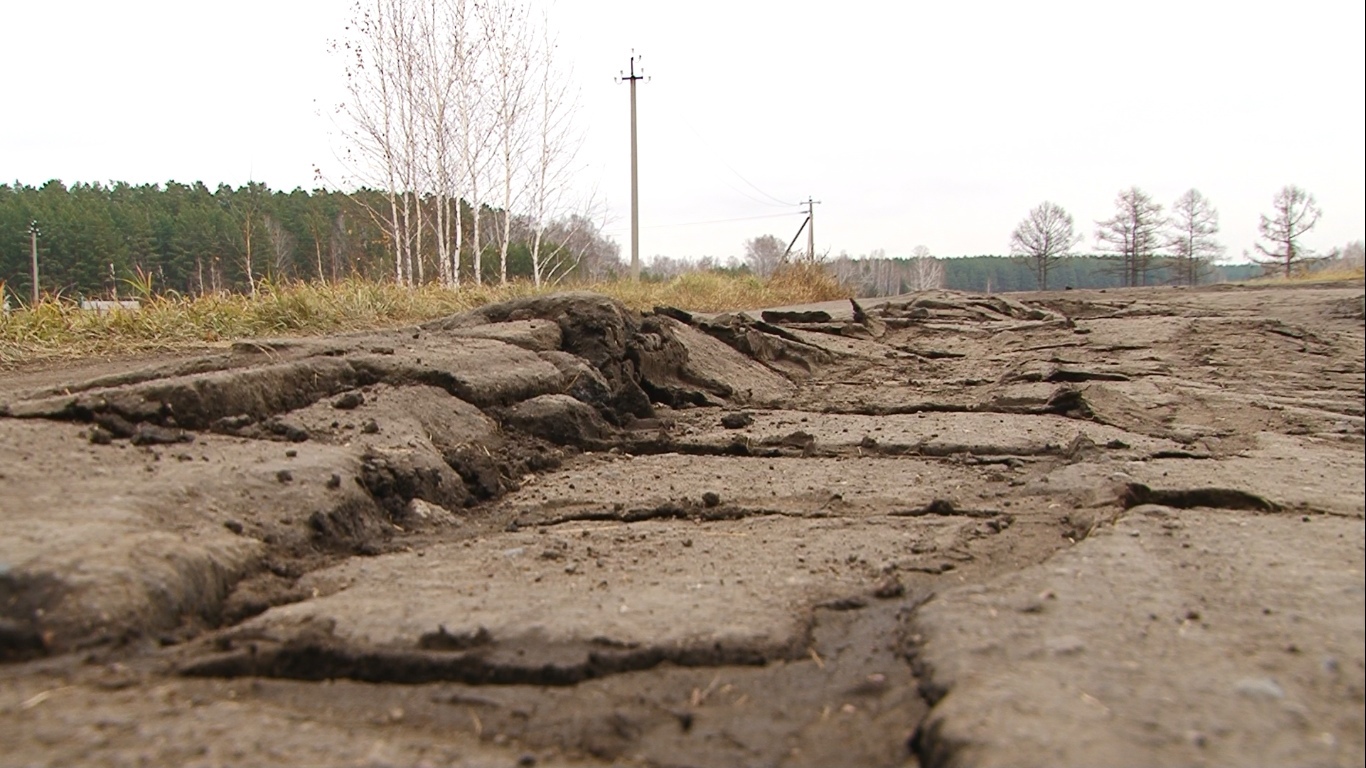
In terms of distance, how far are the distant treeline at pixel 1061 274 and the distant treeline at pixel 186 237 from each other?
22.5 feet

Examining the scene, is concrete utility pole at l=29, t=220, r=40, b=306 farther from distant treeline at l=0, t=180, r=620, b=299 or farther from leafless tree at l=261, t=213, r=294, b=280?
leafless tree at l=261, t=213, r=294, b=280

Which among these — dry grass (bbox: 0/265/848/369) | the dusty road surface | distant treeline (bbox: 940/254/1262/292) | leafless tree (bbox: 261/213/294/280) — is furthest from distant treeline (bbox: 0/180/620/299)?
distant treeline (bbox: 940/254/1262/292)

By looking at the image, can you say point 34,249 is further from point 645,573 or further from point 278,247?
point 645,573

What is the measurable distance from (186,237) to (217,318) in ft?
19.4

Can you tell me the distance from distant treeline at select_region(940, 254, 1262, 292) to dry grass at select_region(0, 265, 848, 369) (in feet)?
18.1

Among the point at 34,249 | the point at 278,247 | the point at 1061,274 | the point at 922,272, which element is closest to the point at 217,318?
the point at 34,249

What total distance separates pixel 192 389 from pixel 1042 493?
283 cm

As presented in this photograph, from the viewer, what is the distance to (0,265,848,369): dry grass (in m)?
5.87

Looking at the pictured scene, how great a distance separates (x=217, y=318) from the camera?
22.9ft

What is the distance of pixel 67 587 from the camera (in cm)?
203

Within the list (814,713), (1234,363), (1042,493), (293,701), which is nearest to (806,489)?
(1042,493)

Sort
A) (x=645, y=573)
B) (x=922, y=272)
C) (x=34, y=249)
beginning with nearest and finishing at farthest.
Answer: (x=645, y=573), (x=34, y=249), (x=922, y=272)

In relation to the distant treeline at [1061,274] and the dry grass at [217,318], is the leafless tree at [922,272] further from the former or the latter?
→ the dry grass at [217,318]

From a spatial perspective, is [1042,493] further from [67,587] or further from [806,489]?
[67,587]
